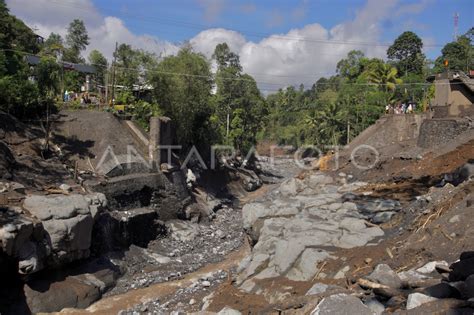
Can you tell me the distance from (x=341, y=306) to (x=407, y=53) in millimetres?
48579

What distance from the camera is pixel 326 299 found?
21.7ft

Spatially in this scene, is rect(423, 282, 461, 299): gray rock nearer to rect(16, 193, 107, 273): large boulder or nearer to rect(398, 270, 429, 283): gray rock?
rect(398, 270, 429, 283): gray rock

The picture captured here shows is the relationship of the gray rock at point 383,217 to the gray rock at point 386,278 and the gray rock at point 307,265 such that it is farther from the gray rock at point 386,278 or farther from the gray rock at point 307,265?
the gray rock at point 386,278

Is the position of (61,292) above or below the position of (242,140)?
below

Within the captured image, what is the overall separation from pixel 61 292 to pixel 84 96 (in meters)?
15.1

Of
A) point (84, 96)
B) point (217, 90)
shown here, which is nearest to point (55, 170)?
point (84, 96)

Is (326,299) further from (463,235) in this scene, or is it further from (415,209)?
(415,209)

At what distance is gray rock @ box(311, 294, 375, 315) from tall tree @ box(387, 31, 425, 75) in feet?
144

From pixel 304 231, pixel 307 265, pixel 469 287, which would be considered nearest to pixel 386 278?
pixel 469 287

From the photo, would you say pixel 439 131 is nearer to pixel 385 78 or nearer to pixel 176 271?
pixel 176 271

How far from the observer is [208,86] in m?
29.0

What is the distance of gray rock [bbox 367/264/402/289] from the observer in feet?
22.5

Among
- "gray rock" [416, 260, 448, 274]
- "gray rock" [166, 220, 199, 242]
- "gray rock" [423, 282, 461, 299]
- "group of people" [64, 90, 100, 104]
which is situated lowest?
"gray rock" [166, 220, 199, 242]

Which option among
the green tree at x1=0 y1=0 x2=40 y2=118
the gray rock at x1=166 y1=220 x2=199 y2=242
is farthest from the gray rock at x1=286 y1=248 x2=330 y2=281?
the green tree at x1=0 y1=0 x2=40 y2=118
